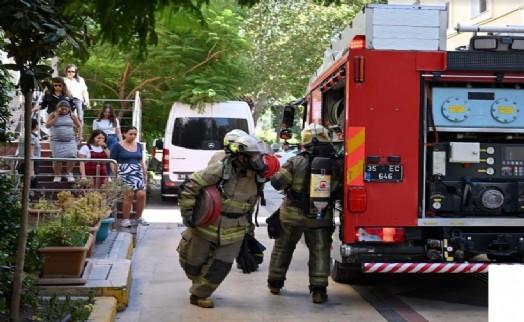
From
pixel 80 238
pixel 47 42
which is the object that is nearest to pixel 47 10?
pixel 47 42

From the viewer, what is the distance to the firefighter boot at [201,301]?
6613 mm

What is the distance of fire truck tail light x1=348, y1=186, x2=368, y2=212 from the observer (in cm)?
625

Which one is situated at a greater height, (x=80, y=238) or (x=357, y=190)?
(x=357, y=190)

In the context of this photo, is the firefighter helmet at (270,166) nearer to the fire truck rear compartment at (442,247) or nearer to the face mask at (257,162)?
the face mask at (257,162)

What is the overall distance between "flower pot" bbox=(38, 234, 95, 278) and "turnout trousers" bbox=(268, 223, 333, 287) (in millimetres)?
2009

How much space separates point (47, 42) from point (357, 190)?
10.6ft

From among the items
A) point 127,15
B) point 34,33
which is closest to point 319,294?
point 34,33

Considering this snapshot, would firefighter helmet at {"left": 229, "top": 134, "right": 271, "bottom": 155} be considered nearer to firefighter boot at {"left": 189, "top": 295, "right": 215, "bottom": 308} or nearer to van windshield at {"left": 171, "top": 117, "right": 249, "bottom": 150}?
firefighter boot at {"left": 189, "top": 295, "right": 215, "bottom": 308}

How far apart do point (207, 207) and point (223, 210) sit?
0.84 feet

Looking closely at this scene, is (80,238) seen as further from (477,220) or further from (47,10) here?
(477,220)

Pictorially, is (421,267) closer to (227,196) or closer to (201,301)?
(227,196)

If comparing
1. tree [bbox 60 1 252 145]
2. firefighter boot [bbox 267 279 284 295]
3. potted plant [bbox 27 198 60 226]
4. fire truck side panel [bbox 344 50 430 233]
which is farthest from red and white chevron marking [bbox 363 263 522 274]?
tree [bbox 60 1 252 145]

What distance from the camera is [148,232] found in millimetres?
11727

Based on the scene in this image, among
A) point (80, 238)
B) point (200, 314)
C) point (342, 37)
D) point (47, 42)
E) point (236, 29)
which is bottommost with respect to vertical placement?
point (200, 314)
